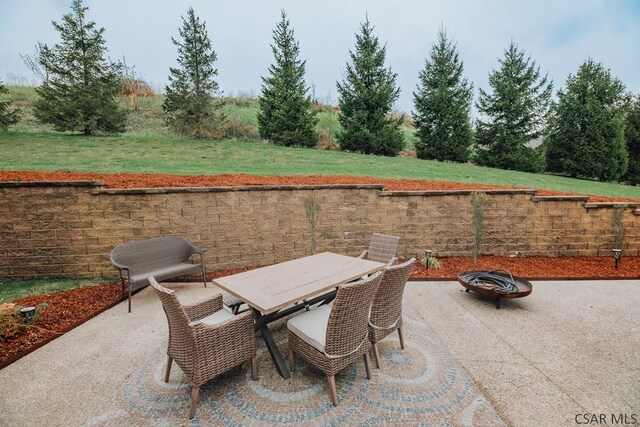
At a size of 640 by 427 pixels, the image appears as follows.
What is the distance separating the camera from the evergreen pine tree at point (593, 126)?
50.2 feet

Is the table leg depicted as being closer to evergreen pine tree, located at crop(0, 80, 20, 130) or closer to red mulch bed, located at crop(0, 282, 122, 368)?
red mulch bed, located at crop(0, 282, 122, 368)

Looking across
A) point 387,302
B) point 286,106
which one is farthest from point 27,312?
point 286,106

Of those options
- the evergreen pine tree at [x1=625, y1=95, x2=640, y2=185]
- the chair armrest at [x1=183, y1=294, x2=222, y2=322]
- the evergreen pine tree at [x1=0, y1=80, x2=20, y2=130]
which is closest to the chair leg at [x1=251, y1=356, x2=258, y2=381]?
the chair armrest at [x1=183, y1=294, x2=222, y2=322]

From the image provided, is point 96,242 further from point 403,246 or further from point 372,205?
point 403,246

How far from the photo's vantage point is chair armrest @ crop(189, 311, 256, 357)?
226cm

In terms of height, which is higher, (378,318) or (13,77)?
(13,77)

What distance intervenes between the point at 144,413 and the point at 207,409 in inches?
19.3

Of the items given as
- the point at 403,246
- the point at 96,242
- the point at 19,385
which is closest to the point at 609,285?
the point at 403,246

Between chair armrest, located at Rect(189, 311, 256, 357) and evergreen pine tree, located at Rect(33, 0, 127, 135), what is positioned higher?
evergreen pine tree, located at Rect(33, 0, 127, 135)

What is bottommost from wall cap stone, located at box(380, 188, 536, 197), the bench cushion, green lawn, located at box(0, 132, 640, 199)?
the bench cushion

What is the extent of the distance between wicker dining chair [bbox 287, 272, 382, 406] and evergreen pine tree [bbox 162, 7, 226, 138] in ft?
48.2

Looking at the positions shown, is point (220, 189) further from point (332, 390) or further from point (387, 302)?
point (332, 390)

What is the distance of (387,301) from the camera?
2.77 meters

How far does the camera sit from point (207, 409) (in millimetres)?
2318
